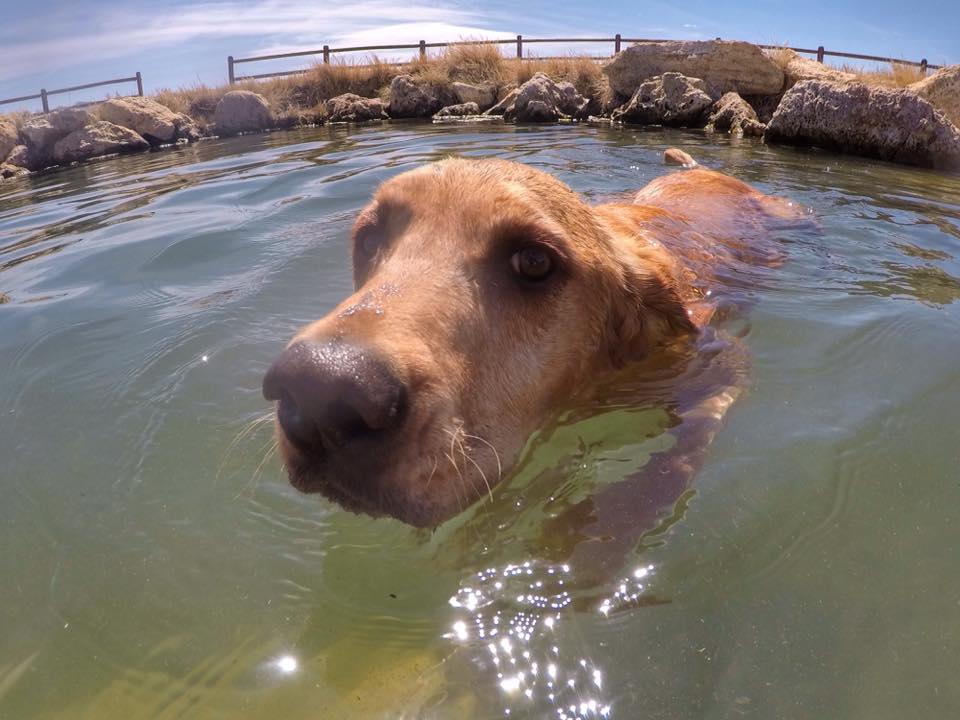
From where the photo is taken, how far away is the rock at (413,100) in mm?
24047

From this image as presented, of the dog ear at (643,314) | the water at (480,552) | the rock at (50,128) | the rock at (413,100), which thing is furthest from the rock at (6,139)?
the dog ear at (643,314)

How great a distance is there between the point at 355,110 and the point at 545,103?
7.44 metres

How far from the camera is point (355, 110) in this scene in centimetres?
2455

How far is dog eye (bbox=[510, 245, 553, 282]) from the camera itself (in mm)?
3152

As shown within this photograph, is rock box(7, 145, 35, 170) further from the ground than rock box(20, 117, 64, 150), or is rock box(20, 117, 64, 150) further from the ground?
rock box(20, 117, 64, 150)

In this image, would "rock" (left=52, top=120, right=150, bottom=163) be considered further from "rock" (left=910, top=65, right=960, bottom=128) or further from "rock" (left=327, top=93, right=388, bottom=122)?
"rock" (left=910, top=65, right=960, bottom=128)

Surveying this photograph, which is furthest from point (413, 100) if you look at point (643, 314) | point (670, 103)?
point (643, 314)

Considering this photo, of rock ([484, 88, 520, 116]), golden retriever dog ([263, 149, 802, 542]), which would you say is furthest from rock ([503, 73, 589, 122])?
golden retriever dog ([263, 149, 802, 542])

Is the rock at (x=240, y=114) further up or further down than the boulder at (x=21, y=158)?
further up

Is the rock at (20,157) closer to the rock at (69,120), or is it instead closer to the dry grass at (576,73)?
the rock at (69,120)

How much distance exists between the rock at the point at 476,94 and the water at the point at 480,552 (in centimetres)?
1997

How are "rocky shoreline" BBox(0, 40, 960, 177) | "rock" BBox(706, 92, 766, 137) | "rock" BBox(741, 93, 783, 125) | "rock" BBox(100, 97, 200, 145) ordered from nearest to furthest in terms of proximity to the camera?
"rocky shoreline" BBox(0, 40, 960, 177)
"rock" BBox(706, 92, 766, 137)
"rock" BBox(741, 93, 783, 125)
"rock" BBox(100, 97, 200, 145)

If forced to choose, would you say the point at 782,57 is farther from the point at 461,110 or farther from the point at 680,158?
the point at 680,158

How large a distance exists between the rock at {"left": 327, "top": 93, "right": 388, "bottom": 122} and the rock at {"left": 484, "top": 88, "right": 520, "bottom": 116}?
3.87 metres
